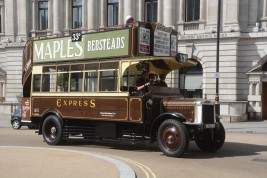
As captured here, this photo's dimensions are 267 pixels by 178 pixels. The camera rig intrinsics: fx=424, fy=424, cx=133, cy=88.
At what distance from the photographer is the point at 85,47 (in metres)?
14.3

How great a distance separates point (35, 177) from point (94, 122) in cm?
538

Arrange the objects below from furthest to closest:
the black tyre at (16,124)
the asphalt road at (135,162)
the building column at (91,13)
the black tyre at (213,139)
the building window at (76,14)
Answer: the building window at (76,14) → the building column at (91,13) → the black tyre at (16,124) → the black tyre at (213,139) → the asphalt road at (135,162)

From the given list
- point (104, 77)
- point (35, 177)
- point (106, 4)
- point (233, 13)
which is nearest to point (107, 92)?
point (104, 77)

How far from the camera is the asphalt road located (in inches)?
370

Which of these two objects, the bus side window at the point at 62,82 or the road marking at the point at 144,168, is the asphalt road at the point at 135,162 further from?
the bus side window at the point at 62,82

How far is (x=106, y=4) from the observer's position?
3794 centimetres

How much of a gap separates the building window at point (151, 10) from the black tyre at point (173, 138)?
81.4 ft

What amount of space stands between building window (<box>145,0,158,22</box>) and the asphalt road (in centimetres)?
2305

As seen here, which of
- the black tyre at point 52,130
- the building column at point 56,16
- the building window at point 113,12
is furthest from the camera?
the building column at point 56,16

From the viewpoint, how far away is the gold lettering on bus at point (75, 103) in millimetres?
13879

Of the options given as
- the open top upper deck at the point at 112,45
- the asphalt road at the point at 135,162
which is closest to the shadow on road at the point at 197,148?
the asphalt road at the point at 135,162

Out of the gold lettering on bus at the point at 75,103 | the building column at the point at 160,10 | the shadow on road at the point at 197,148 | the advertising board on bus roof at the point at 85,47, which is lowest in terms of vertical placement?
the shadow on road at the point at 197,148

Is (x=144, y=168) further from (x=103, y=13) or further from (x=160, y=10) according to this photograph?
(x=103, y=13)

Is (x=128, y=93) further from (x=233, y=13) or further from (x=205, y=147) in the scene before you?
(x=233, y=13)
